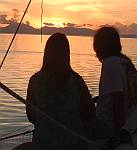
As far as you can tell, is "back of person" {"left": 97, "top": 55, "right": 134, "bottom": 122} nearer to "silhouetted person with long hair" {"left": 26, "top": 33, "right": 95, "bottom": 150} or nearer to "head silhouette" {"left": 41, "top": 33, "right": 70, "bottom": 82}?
"silhouetted person with long hair" {"left": 26, "top": 33, "right": 95, "bottom": 150}

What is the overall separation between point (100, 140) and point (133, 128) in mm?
353

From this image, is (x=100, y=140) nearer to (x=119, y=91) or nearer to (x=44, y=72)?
(x=119, y=91)

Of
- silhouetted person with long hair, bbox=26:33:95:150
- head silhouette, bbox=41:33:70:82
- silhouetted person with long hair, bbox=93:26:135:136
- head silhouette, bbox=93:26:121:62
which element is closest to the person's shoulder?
silhouetted person with long hair, bbox=93:26:135:136

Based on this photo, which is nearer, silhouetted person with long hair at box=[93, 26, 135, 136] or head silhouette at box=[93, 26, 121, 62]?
silhouetted person with long hair at box=[93, 26, 135, 136]

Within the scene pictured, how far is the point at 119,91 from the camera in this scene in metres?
5.50

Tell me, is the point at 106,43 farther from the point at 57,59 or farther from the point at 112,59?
the point at 57,59

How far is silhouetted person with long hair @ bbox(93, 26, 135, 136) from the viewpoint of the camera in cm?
551

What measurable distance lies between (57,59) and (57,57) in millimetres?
19

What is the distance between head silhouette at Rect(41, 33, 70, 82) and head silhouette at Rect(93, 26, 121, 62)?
54 centimetres

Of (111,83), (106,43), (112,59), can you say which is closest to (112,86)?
(111,83)

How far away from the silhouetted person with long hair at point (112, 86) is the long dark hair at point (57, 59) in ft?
1.55

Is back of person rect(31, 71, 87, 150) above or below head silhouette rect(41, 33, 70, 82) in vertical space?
below

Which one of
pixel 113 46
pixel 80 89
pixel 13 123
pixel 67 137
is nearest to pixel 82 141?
pixel 67 137

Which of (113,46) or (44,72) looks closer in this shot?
(44,72)
